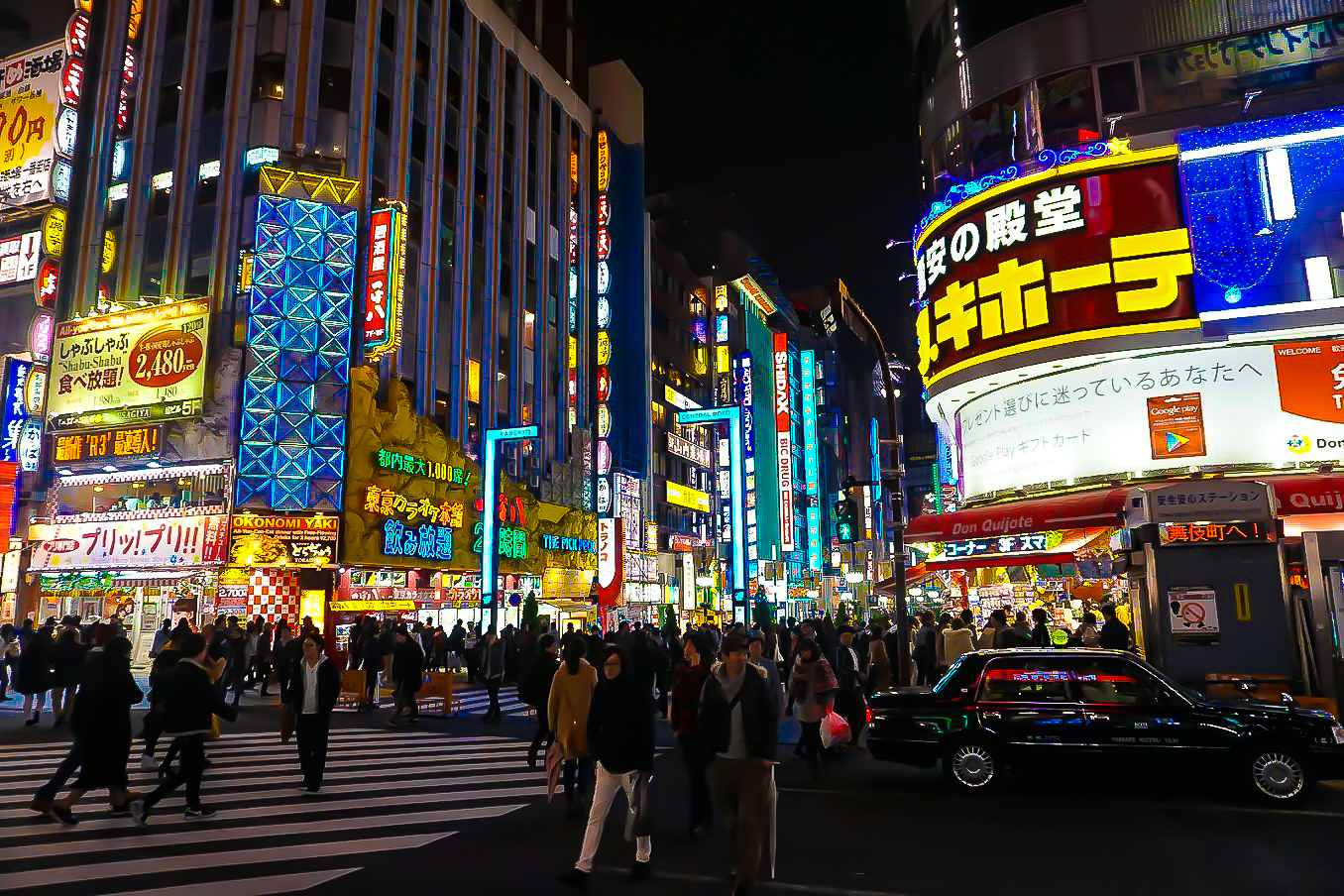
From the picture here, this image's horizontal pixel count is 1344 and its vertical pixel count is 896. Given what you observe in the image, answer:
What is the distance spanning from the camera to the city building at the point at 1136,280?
21109mm

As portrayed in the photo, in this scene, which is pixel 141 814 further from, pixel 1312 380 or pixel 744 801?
pixel 1312 380

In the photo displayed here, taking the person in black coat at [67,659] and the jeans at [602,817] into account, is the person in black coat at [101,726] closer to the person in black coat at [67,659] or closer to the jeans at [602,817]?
the jeans at [602,817]

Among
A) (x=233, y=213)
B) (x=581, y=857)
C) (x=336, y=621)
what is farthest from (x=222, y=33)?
(x=581, y=857)

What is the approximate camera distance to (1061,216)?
75.3 feet

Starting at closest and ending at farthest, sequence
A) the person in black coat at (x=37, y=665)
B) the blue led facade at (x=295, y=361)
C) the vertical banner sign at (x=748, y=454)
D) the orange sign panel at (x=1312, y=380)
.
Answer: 1. the person in black coat at (x=37, y=665)
2. the orange sign panel at (x=1312, y=380)
3. the blue led facade at (x=295, y=361)
4. the vertical banner sign at (x=748, y=454)

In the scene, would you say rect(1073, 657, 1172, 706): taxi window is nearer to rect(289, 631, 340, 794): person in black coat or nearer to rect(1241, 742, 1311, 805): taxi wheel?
rect(1241, 742, 1311, 805): taxi wheel

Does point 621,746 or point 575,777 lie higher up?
point 621,746

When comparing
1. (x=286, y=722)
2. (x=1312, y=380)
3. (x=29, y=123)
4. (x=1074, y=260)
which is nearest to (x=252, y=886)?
(x=286, y=722)

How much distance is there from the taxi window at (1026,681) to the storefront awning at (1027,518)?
37.3 feet

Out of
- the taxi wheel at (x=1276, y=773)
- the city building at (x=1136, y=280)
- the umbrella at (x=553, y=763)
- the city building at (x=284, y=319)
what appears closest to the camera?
the umbrella at (x=553, y=763)

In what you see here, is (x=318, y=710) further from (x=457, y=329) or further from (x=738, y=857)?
(x=457, y=329)

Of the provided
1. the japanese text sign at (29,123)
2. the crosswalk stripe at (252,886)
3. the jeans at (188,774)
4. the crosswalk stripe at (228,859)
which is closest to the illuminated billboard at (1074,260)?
the crosswalk stripe at (228,859)

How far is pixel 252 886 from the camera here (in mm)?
6691

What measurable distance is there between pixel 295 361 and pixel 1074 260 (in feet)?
73.7
